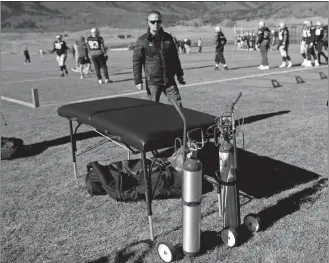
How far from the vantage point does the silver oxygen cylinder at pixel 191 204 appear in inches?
128

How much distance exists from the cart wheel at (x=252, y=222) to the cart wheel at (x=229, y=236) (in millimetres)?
358

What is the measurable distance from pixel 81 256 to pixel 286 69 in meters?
16.2

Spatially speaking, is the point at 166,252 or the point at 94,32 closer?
the point at 166,252

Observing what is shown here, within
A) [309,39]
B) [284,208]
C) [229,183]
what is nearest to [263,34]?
[309,39]

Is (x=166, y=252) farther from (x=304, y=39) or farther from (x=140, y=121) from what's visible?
(x=304, y=39)

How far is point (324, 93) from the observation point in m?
11.6

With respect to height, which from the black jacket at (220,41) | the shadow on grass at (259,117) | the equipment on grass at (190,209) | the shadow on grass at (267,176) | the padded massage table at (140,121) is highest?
the black jacket at (220,41)

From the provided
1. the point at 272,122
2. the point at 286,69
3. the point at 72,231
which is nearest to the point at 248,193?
the point at 72,231

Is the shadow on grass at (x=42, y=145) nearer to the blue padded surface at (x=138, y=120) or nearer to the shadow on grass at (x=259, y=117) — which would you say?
the blue padded surface at (x=138, y=120)

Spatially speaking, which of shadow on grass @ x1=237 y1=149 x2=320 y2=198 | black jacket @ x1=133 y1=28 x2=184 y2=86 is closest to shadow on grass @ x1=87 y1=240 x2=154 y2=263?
shadow on grass @ x1=237 y1=149 x2=320 y2=198

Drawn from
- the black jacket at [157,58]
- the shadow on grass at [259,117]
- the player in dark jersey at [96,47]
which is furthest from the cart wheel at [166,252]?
the player in dark jersey at [96,47]

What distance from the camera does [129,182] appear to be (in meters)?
4.94

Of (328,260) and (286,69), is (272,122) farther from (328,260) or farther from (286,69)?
(286,69)

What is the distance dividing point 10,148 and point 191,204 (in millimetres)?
4190
